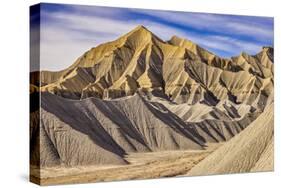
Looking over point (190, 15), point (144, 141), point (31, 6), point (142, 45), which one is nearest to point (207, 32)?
point (190, 15)

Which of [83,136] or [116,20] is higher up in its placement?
[116,20]

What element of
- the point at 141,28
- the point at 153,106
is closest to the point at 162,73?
the point at 153,106

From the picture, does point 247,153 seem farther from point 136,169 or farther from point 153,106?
point 136,169

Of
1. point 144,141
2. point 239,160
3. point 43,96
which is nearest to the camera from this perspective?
point 43,96

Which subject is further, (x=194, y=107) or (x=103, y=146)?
(x=194, y=107)

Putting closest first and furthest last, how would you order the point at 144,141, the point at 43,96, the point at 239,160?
the point at 43,96 → the point at 144,141 → the point at 239,160

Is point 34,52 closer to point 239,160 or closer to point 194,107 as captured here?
point 194,107

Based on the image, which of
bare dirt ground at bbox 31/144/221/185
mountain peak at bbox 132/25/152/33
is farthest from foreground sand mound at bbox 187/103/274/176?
mountain peak at bbox 132/25/152/33
